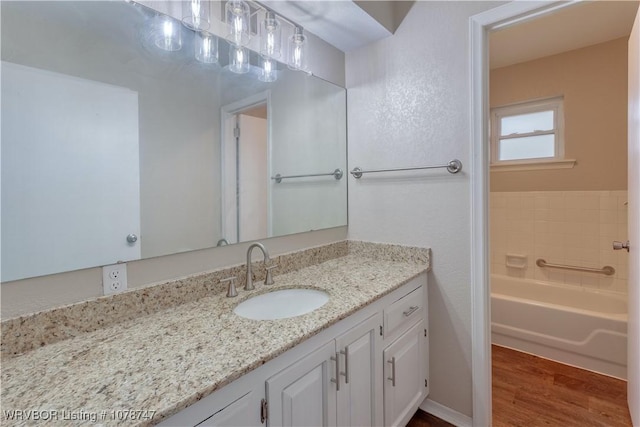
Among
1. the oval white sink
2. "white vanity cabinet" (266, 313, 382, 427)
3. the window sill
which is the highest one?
the window sill

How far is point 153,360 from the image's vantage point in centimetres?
77

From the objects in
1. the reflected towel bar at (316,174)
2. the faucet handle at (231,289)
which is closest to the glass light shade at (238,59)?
the reflected towel bar at (316,174)

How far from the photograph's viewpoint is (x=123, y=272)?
41.3 inches

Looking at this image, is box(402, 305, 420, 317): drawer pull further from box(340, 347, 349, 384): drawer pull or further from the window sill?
the window sill

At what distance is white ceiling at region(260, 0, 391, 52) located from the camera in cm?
148

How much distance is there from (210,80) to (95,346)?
1.07 m

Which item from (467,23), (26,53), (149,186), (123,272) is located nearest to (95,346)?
(123,272)

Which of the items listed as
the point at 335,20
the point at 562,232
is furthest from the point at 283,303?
the point at 562,232

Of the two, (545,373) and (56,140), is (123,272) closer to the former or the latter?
(56,140)

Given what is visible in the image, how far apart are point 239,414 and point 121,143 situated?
3.09 ft

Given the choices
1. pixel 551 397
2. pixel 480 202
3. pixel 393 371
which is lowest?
pixel 551 397

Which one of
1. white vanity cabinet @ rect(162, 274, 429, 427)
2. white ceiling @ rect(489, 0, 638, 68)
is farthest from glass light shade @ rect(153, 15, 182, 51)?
white ceiling @ rect(489, 0, 638, 68)

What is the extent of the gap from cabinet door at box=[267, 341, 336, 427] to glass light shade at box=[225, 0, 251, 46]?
133cm

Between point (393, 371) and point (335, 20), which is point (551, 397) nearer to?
point (393, 371)
